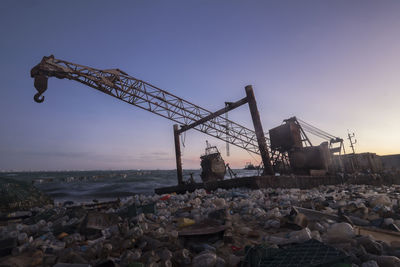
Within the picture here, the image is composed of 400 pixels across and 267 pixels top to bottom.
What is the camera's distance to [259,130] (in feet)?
31.0

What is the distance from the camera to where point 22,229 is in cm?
387

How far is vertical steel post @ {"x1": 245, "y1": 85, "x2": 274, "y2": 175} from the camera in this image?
9320mm

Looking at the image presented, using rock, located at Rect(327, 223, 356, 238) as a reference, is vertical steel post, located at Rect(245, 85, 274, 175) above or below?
above

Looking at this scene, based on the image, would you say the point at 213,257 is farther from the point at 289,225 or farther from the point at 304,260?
the point at 289,225

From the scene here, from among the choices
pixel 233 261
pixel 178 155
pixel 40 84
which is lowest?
pixel 233 261

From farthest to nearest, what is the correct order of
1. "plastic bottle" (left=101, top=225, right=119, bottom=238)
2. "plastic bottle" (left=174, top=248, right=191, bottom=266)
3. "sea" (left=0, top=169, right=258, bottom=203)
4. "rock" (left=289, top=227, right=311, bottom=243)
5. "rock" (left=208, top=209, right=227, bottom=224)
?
"sea" (left=0, top=169, right=258, bottom=203) < "rock" (left=208, top=209, right=227, bottom=224) < "plastic bottle" (left=101, top=225, right=119, bottom=238) < "rock" (left=289, top=227, right=311, bottom=243) < "plastic bottle" (left=174, top=248, right=191, bottom=266)

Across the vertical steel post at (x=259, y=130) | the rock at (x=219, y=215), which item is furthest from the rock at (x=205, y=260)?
the vertical steel post at (x=259, y=130)

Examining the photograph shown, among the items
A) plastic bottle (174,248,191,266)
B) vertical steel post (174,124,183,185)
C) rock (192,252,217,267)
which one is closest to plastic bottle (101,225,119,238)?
plastic bottle (174,248,191,266)

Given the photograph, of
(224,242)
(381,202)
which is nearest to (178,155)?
(381,202)

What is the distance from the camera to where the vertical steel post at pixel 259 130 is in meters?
9.32

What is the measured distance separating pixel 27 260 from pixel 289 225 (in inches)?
139

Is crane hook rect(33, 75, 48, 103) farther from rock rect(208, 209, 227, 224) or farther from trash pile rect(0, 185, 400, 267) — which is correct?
rock rect(208, 209, 227, 224)

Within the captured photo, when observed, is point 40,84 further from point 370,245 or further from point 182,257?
point 370,245

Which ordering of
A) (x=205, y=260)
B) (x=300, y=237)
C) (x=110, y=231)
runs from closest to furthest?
(x=205, y=260)
(x=300, y=237)
(x=110, y=231)
